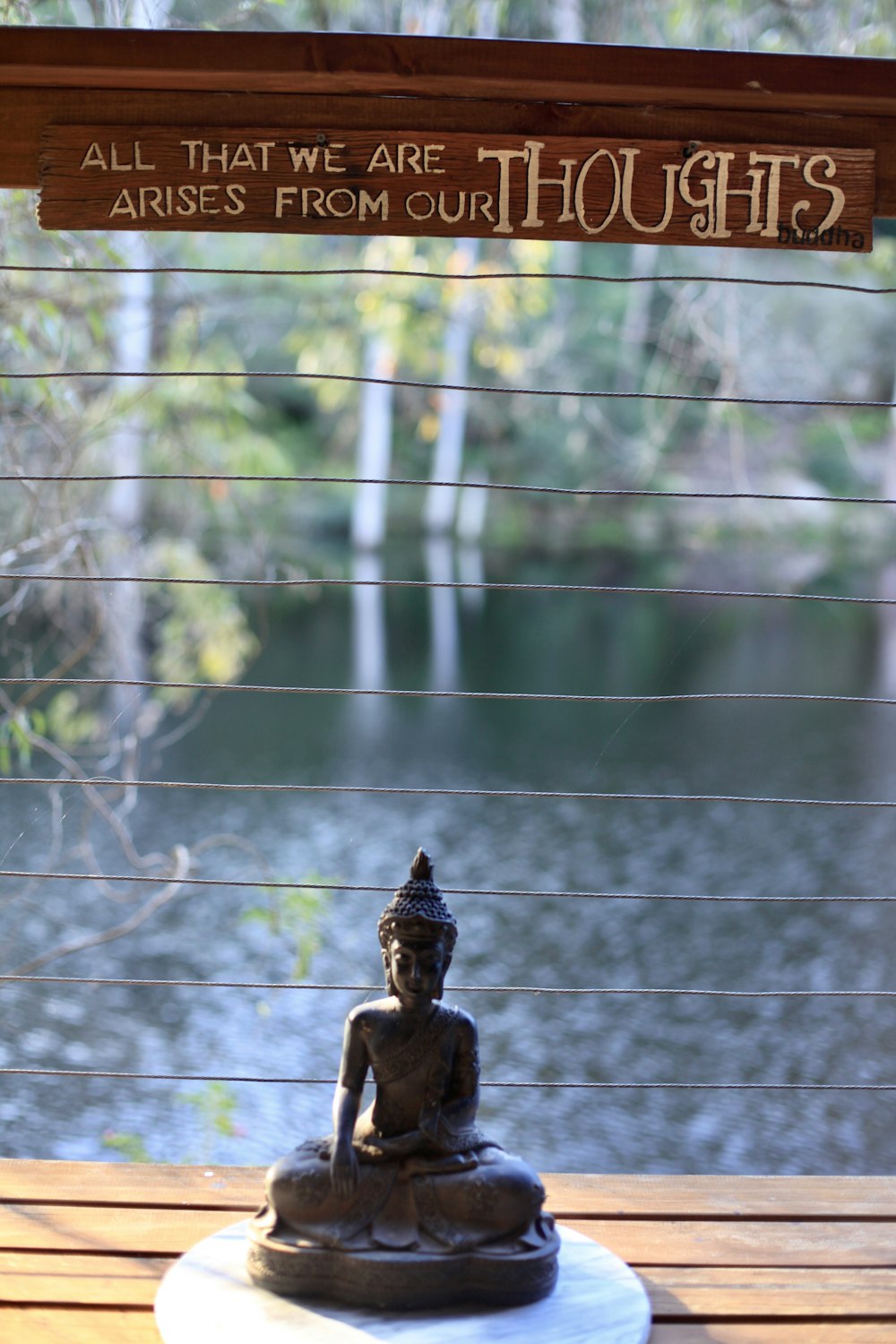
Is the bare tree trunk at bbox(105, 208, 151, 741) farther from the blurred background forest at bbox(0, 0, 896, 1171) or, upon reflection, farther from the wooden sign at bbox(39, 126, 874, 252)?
the wooden sign at bbox(39, 126, 874, 252)

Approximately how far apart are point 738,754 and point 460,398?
17.9 feet

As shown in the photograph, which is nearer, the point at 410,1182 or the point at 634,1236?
the point at 410,1182

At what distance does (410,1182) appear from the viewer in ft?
4.60

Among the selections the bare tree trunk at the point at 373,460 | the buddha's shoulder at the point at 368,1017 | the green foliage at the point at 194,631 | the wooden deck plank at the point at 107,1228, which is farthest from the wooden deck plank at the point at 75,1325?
the bare tree trunk at the point at 373,460

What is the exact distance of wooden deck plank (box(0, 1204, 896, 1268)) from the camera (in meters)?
1.50

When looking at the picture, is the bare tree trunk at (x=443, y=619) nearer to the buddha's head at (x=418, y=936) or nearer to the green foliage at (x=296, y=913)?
the green foliage at (x=296, y=913)

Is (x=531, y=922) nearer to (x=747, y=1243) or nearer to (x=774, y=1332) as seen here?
(x=747, y=1243)

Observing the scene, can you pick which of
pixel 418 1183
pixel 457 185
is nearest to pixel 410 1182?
pixel 418 1183

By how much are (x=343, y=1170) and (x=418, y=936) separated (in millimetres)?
232

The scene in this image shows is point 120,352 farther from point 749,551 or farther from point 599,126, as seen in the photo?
point 749,551

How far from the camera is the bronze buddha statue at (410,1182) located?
135cm

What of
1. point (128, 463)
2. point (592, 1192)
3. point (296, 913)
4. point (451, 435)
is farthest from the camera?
point (451, 435)

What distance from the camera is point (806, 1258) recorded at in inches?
59.3

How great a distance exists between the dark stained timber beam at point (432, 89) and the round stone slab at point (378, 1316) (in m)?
1.12
